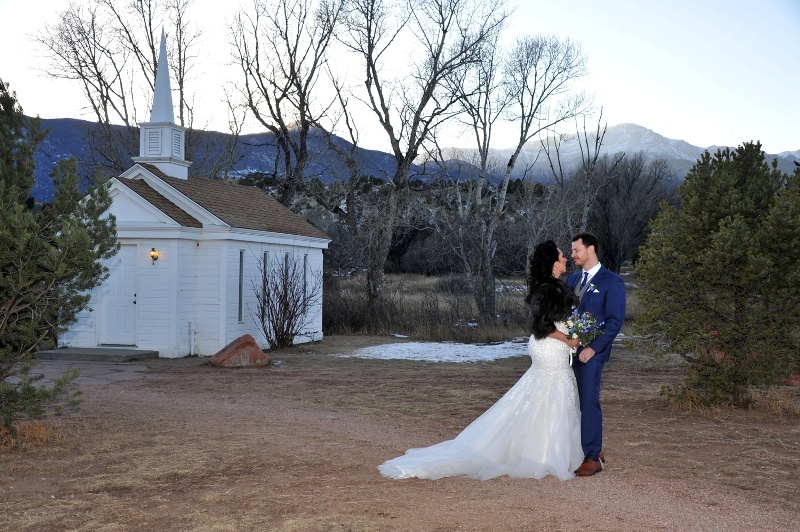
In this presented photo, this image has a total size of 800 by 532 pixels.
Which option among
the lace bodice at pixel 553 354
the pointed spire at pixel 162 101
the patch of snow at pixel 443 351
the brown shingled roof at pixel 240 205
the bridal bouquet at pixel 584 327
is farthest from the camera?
the pointed spire at pixel 162 101

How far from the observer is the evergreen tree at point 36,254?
7.95 meters

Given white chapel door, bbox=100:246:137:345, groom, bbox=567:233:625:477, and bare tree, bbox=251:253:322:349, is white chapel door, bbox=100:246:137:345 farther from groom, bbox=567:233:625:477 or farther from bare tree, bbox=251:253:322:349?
groom, bbox=567:233:625:477

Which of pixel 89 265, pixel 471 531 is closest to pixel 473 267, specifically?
pixel 89 265

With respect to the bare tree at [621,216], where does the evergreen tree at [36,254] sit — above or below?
below

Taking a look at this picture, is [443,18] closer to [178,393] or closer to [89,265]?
[178,393]

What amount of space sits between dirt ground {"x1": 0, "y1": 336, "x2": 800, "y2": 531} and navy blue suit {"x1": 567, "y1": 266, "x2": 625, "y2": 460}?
399 mm

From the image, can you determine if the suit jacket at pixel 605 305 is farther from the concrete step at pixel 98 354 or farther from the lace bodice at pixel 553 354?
the concrete step at pixel 98 354

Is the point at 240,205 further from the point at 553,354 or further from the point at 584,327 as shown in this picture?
the point at 584,327

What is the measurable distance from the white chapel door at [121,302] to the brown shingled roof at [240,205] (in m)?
2.06

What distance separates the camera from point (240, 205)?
21.0 m

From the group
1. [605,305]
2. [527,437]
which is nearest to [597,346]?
[605,305]

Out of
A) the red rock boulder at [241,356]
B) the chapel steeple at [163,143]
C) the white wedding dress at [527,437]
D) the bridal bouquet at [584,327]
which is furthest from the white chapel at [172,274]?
the bridal bouquet at [584,327]

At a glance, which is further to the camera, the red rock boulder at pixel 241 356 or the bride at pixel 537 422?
the red rock boulder at pixel 241 356

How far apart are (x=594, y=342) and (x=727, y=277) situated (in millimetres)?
4019
